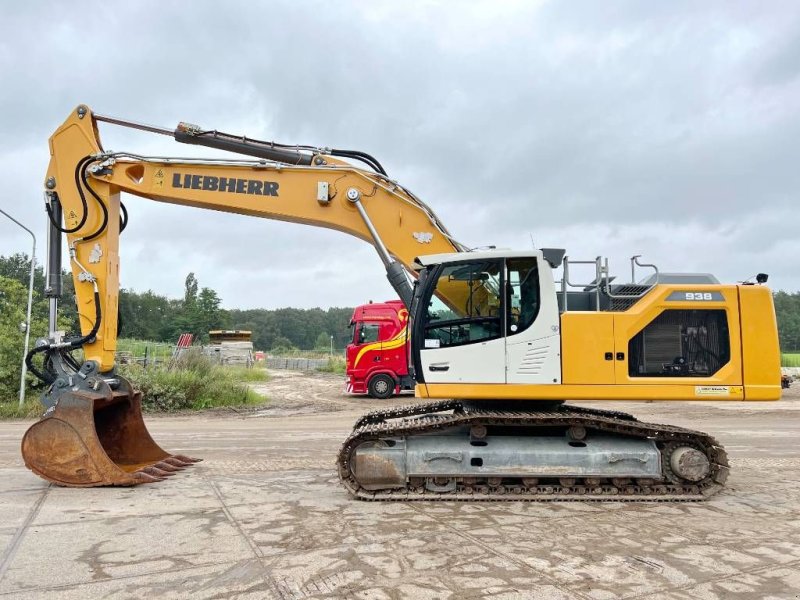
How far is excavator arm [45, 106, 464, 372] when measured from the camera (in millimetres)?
7945

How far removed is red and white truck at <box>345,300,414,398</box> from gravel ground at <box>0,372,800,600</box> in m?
13.6

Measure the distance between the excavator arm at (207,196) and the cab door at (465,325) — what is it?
0.93 metres

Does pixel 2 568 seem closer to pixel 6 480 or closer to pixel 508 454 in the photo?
pixel 6 480

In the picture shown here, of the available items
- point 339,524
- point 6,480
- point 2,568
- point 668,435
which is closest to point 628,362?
point 668,435

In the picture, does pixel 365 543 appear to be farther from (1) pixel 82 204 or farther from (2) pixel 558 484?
(1) pixel 82 204

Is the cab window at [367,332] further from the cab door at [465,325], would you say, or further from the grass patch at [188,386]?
the cab door at [465,325]

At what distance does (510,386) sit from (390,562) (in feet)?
8.59

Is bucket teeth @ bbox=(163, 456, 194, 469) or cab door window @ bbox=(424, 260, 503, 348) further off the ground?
cab door window @ bbox=(424, 260, 503, 348)

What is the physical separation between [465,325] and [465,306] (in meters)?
0.24

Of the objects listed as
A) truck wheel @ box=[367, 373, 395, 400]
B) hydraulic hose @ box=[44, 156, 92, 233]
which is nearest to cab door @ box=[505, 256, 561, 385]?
hydraulic hose @ box=[44, 156, 92, 233]

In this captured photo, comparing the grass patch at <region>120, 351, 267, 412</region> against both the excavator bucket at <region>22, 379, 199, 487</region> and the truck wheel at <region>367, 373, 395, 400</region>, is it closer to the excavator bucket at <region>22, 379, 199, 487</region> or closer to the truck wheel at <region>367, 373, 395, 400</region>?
the truck wheel at <region>367, 373, 395, 400</region>

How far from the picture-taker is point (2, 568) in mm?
4621

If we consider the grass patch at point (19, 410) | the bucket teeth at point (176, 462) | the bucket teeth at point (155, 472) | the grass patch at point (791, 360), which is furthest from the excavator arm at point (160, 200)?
the grass patch at point (791, 360)

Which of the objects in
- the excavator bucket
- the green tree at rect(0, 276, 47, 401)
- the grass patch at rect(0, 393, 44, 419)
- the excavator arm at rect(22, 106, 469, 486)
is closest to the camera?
the excavator bucket
